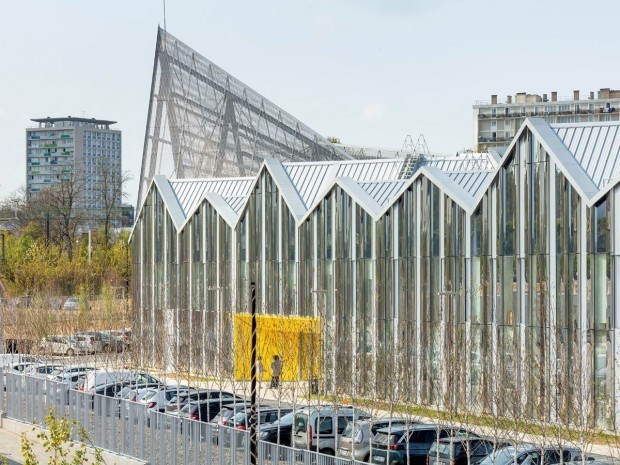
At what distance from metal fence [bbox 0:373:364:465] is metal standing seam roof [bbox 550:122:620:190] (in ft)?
56.6

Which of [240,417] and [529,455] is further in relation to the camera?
[240,417]

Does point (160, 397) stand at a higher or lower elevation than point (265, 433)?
higher

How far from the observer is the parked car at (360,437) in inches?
1512

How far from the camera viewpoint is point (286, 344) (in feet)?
166

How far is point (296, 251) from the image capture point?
61688 millimetres

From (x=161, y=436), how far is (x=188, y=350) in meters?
16.2

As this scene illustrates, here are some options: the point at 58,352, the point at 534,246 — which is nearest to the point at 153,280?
the point at 58,352

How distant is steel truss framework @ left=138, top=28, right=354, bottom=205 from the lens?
82562mm

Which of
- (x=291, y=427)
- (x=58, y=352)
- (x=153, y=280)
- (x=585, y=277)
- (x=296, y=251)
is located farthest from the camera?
(x=58, y=352)

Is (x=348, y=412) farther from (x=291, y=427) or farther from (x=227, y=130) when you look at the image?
(x=227, y=130)

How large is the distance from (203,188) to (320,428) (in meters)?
36.8

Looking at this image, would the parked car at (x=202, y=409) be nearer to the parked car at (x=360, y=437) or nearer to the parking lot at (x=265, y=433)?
the parking lot at (x=265, y=433)

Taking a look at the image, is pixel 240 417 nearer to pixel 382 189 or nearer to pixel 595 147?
pixel 595 147

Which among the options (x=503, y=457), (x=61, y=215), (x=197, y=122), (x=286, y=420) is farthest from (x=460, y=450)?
(x=61, y=215)
